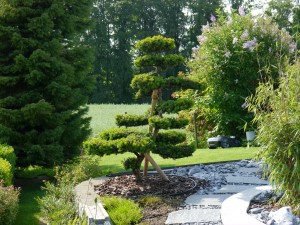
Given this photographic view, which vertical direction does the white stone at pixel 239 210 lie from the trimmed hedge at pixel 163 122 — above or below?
below

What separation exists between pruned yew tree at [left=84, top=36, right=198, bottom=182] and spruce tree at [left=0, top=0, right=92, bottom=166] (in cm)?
263

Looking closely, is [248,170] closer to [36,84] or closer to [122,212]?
[122,212]

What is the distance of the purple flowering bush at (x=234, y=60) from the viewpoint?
12.1m

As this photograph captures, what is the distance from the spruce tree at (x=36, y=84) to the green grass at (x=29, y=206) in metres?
0.53

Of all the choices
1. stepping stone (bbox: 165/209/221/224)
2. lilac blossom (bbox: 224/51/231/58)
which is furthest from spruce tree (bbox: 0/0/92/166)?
lilac blossom (bbox: 224/51/231/58)

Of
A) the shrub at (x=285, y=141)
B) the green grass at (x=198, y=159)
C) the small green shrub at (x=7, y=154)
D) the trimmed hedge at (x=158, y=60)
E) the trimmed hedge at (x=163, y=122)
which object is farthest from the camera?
the green grass at (x=198, y=159)

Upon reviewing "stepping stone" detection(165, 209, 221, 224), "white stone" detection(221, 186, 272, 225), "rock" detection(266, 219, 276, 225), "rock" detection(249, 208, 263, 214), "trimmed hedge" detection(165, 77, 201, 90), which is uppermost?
"trimmed hedge" detection(165, 77, 201, 90)

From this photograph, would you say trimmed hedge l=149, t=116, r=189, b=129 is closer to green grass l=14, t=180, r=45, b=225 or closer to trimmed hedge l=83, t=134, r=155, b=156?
trimmed hedge l=83, t=134, r=155, b=156

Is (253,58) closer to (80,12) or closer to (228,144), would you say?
(228,144)

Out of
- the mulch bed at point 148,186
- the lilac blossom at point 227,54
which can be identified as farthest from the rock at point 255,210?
the lilac blossom at point 227,54

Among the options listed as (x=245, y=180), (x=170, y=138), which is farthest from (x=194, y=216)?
(x=245, y=180)

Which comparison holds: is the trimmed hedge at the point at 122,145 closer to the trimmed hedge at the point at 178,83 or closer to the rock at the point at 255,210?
the trimmed hedge at the point at 178,83

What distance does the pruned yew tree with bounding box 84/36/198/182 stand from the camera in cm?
559

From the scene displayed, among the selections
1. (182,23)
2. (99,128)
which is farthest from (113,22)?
(99,128)
